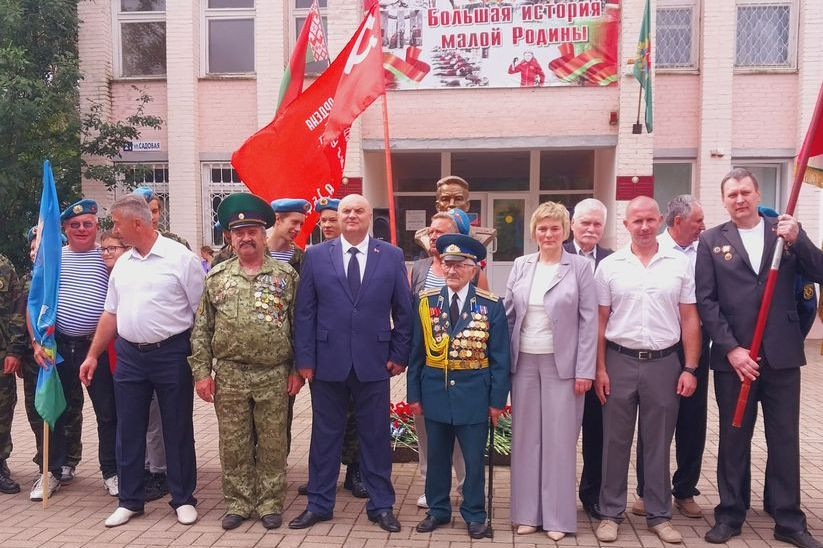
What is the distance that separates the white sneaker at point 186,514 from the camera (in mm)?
4508

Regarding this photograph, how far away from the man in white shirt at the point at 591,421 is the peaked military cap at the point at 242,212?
6.80 ft

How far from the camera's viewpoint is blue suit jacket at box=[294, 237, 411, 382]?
14.2 ft

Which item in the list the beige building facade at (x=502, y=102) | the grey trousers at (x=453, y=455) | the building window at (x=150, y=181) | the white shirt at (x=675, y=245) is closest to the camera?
the white shirt at (x=675, y=245)

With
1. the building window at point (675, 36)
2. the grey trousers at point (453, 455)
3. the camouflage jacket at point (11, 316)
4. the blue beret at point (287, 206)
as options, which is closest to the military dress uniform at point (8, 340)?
the camouflage jacket at point (11, 316)

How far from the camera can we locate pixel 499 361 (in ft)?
13.8

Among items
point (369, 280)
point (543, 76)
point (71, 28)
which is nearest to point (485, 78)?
point (543, 76)

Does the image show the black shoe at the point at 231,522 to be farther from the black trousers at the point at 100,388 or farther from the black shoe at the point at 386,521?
the black trousers at the point at 100,388

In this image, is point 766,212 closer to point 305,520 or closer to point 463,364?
point 463,364

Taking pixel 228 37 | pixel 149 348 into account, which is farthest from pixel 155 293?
pixel 228 37

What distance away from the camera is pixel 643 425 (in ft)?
14.0

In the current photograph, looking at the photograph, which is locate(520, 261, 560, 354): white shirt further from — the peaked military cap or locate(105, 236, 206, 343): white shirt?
locate(105, 236, 206, 343): white shirt

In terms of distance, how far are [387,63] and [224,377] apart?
837 cm

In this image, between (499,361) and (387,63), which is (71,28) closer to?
(387,63)

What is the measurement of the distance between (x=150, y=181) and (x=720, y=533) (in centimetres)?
1105
